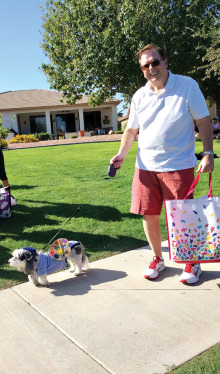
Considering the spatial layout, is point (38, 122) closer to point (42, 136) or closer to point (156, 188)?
point (42, 136)

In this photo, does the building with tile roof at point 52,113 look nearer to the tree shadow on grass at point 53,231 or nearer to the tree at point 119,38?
the tree at point 119,38

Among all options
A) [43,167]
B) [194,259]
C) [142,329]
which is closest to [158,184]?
[194,259]

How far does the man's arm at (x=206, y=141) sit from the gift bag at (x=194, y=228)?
117 mm

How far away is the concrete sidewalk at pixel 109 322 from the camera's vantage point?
2021 millimetres

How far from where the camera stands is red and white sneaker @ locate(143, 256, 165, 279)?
9.96 feet

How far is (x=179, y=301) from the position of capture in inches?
104

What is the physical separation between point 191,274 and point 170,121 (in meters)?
1.34

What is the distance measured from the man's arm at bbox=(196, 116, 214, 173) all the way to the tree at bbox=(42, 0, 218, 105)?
18.0m

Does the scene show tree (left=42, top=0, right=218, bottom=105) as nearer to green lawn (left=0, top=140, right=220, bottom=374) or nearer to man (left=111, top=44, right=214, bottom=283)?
green lawn (left=0, top=140, right=220, bottom=374)

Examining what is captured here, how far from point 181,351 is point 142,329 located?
1.09 ft

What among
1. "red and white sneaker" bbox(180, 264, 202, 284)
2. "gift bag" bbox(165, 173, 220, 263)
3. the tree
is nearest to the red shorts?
"gift bag" bbox(165, 173, 220, 263)

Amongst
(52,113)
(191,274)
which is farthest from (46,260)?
(52,113)

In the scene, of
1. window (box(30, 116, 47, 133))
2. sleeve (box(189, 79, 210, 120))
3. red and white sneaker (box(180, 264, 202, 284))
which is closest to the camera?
sleeve (box(189, 79, 210, 120))

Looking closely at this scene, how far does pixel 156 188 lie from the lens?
2.94 metres
